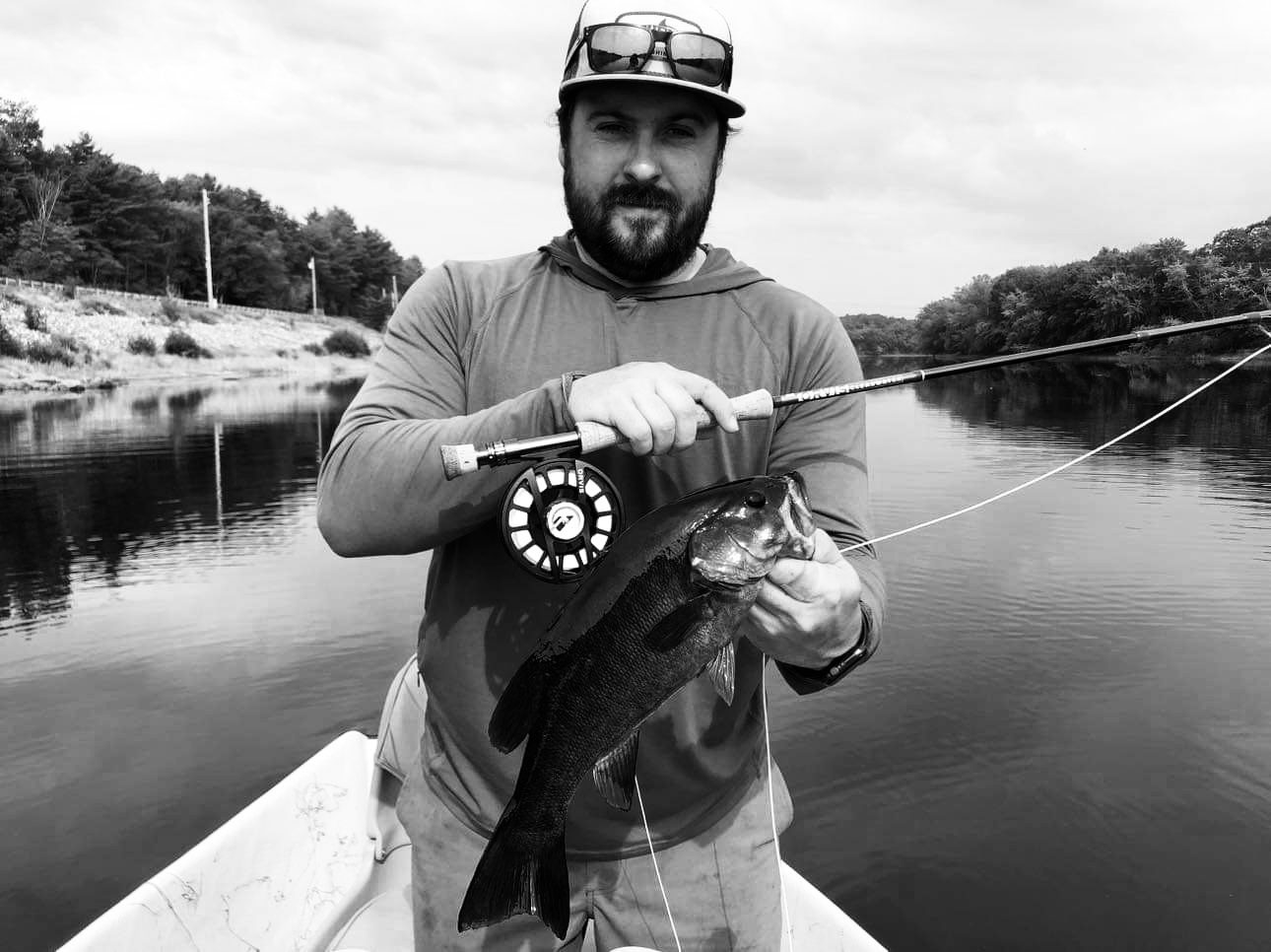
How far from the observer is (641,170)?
275 centimetres

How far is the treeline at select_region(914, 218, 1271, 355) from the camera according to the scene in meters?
37.2

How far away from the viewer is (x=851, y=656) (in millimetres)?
2486

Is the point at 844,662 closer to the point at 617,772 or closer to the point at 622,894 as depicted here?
the point at 617,772

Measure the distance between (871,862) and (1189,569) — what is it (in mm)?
10398

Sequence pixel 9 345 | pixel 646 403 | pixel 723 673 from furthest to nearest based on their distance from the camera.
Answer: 1. pixel 9 345
2. pixel 723 673
3. pixel 646 403

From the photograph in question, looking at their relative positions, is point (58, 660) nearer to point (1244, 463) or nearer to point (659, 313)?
point (659, 313)

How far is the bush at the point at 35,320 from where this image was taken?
171 feet

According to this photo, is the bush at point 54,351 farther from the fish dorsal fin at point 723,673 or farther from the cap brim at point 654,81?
the fish dorsal fin at point 723,673

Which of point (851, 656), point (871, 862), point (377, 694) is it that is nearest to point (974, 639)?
point (871, 862)

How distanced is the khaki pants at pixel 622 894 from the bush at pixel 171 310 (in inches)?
2991

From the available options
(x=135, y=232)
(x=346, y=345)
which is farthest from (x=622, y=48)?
(x=135, y=232)

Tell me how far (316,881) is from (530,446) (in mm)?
4186

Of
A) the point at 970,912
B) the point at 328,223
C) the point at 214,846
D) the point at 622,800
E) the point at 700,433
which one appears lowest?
the point at 970,912

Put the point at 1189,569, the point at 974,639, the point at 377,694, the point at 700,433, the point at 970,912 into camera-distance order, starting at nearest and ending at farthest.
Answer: the point at 700,433, the point at 970,912, the point at 377,694, the point at 974,639, the point at 1189,569
